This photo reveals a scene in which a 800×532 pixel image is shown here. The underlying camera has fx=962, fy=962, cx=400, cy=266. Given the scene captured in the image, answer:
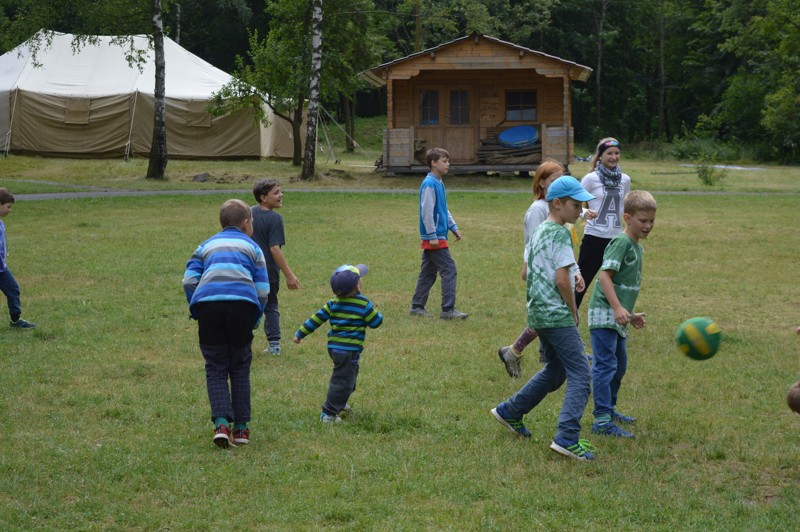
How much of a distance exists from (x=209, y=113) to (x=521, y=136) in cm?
1172

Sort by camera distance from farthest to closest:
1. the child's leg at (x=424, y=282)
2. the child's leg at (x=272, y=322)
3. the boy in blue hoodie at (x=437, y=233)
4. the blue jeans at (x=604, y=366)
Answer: the child's leg at (x=424, y=282)
the boy in blue hoodie at (x=437, y=233)
the child's leg at (x=272, y=322)
the blue jeans at (x=604, y=366)

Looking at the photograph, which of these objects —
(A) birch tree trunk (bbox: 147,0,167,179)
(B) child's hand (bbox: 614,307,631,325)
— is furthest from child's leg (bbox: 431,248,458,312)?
(A) birch tree trunk (bbox: 147,0,167,179)

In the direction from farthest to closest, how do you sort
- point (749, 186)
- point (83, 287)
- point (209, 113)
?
point (209, 113), point (749, 186), point (83, 287)

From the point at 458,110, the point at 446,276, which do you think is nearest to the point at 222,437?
the point at 446,276

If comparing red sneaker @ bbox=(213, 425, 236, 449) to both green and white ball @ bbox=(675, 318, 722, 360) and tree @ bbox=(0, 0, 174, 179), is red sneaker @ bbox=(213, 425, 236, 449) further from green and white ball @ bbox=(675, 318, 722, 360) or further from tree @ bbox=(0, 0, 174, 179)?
tree @ bbox=(0, 0, 174, 179)

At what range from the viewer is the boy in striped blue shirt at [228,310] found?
5.99 metres

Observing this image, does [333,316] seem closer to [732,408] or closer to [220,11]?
[732,408]

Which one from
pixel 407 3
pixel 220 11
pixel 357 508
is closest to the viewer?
pixel 357 508

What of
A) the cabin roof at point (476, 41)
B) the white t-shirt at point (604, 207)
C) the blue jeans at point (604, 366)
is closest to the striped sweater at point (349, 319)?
the blue jeans at point (604, 366)

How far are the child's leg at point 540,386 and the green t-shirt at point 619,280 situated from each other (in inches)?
18.0

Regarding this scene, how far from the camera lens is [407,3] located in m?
44.8

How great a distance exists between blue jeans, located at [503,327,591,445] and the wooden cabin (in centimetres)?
2507

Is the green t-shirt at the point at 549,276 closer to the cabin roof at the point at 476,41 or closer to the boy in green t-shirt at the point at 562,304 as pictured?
the boy in green t-shirt at the point at 562,304

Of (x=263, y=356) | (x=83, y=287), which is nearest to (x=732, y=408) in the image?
(x=263, y=356)
